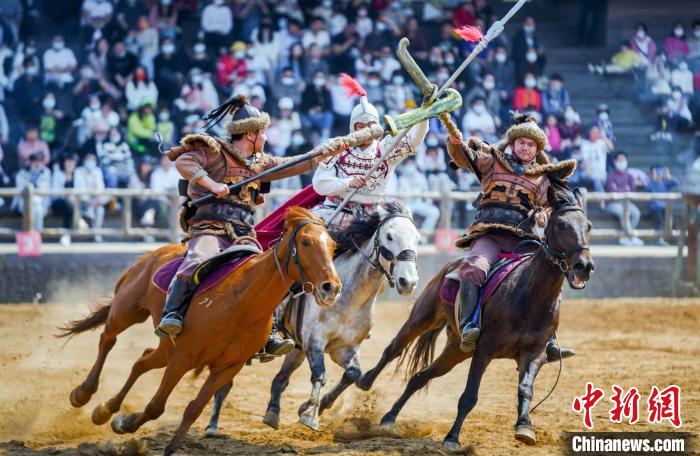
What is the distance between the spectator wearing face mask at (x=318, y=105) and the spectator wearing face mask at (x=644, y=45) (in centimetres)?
594

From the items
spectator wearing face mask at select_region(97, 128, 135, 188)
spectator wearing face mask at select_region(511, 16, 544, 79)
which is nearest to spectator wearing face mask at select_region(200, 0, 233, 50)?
spectator wearing face mask at select_region(97, 128, 135, 188)

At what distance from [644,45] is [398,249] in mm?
14509

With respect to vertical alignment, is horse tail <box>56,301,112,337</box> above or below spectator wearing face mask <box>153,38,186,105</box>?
Answer: below

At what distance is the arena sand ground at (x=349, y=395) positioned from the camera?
9.09m

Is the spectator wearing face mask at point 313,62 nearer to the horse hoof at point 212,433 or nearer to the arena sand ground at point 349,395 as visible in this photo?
the arena sand ground at point 349,395

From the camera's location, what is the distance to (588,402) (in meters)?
10.2

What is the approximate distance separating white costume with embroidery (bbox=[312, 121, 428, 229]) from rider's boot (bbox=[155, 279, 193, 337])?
5.61ft

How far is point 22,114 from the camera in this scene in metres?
19.8

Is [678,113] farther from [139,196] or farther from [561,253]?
[561,253]

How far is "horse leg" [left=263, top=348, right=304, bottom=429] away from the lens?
941 centimetres

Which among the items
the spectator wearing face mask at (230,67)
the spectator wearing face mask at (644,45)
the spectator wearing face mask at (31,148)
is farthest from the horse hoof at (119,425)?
the spectator wearing face mask at (644,45)

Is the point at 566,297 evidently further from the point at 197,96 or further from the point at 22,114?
the point at 22,114

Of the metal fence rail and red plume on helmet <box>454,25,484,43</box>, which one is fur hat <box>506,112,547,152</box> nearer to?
red plume on helmet <box>454,25,484,43</box>

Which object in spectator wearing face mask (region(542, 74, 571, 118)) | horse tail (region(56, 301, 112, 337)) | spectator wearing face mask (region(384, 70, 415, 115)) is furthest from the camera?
spectator wearing face mask (region(542, 74, 571, 118))
